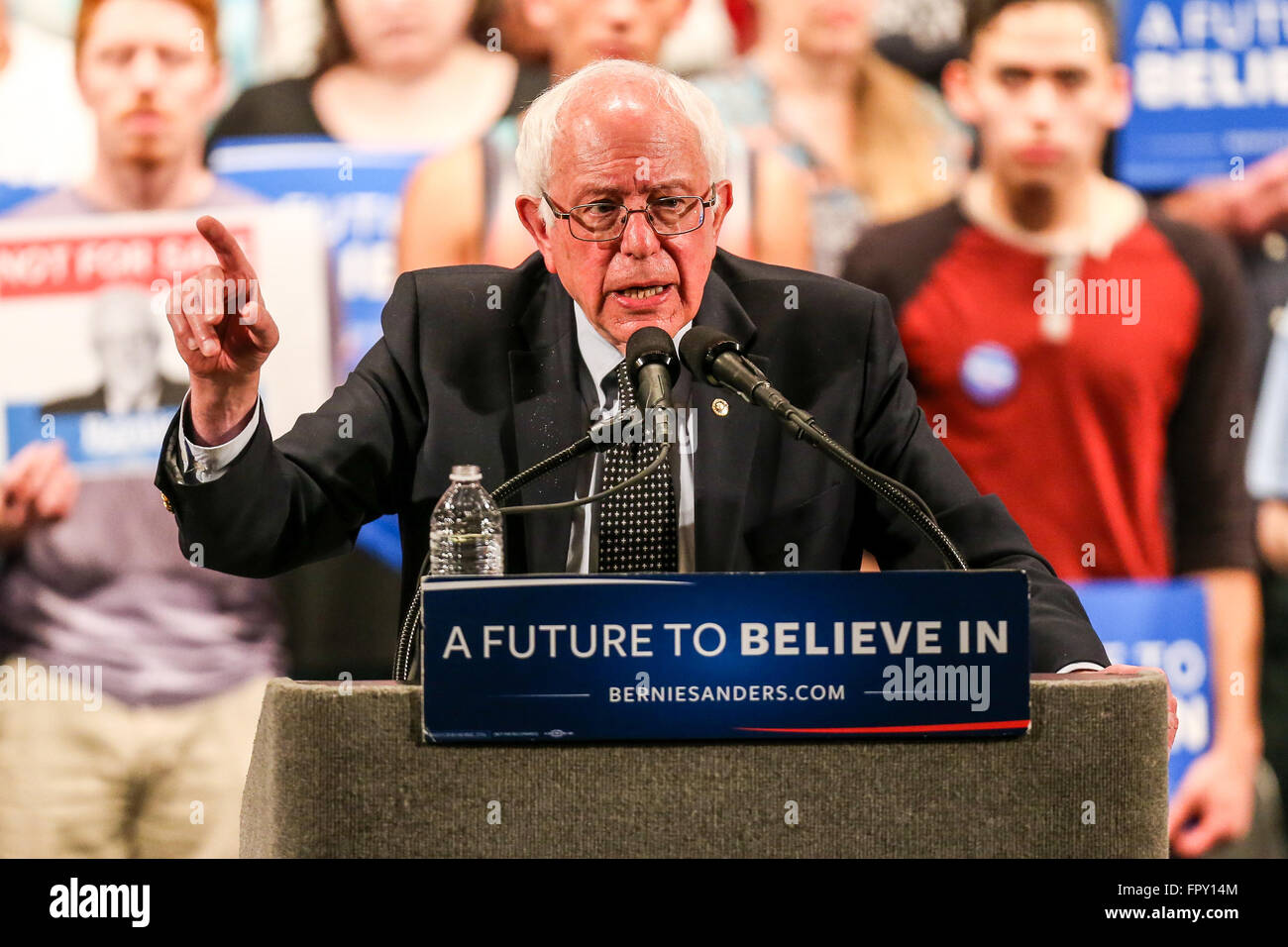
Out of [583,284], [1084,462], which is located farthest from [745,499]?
[1084,462]

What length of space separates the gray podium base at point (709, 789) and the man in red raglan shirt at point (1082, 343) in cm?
222

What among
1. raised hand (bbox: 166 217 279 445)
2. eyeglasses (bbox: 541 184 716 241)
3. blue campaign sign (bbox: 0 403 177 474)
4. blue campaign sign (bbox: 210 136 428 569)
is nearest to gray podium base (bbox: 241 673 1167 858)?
raised hand (bbox: 166 217 279 445)

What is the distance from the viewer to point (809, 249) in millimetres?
3398

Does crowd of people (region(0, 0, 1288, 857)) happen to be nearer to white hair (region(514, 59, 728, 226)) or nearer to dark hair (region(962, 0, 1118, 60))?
dark hair (region(962, 0, 1118, 60))

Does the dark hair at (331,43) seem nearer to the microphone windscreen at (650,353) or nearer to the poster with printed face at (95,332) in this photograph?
the poster with printed face at (95,332)

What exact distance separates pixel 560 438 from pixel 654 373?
60cm

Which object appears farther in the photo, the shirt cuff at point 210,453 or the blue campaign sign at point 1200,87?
the blue campaign sign at point 1200,87

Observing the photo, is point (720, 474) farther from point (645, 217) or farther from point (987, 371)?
point (987, 371)

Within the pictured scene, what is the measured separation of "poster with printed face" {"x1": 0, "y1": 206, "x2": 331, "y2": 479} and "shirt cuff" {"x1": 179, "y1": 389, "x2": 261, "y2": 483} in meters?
1.83

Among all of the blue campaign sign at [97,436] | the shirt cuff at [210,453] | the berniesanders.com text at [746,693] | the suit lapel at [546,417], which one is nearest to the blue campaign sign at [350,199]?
the blue campaign sign at [97,436]

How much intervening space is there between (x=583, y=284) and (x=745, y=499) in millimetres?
397

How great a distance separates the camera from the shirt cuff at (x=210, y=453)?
168 cm

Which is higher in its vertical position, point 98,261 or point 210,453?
point 98,261

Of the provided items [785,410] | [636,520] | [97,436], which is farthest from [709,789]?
[97,436]
